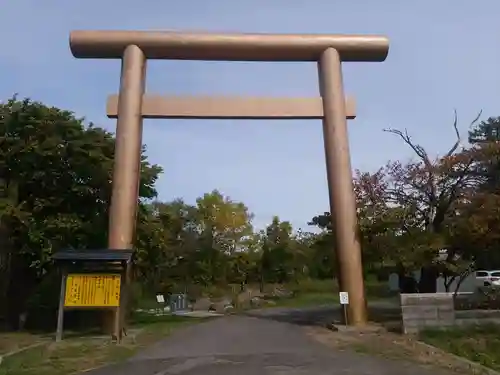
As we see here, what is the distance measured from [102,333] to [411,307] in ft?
28.0

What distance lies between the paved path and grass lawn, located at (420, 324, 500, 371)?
1.41 metres

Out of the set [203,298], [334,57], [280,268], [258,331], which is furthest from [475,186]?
[280,268]

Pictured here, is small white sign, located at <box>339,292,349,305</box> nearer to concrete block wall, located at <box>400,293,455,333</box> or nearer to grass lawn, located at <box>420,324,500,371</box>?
concrete block wall, located at <box>400,293,455,333</box>

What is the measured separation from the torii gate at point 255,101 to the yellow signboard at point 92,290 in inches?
104

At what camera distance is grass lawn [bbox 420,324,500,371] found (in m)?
11.2

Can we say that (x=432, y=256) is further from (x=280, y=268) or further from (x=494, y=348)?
(x=280, y=268)

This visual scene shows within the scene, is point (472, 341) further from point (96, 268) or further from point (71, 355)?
point (96, 268)

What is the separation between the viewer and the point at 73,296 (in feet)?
53.0

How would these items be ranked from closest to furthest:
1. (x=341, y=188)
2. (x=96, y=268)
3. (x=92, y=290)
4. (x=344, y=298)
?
(x=92, y=290) < (x=96, y=268) < (x=344, y=298) < (x=341, y=188)

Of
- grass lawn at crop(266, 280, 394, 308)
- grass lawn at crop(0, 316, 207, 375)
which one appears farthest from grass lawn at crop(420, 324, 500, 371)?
grass lawn at crop(266, 280, 394, 308)

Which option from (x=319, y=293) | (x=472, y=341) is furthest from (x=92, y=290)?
(x=319, y=293)

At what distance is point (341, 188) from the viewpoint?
1930 cm

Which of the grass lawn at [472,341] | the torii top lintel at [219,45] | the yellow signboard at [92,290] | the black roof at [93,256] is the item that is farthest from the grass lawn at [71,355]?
the torii top lintel at [219,45]

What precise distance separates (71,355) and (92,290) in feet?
11.2
